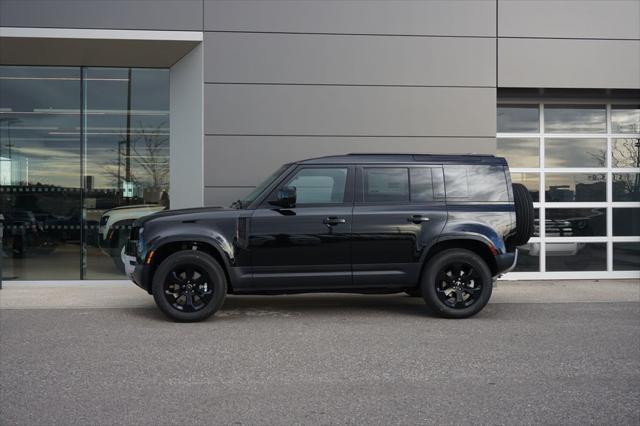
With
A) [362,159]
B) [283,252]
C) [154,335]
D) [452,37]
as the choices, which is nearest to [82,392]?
[154,335]

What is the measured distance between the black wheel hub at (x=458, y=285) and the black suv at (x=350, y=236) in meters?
0.01

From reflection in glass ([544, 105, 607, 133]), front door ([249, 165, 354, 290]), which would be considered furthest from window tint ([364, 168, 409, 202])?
reflection in glass ([544, 105, 607, 133])

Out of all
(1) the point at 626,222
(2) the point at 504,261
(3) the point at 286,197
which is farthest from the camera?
(1) the point at 626,222

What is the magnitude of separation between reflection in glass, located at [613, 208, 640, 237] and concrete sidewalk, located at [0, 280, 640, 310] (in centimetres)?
105

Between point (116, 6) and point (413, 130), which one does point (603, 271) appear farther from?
point (116, 6)

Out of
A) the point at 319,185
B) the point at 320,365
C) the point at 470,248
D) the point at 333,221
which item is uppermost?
the point at 319,185

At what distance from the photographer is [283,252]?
7441 mm

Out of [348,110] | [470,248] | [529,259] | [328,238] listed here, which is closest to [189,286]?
[328,238]

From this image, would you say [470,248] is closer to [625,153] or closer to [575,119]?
[575,119]

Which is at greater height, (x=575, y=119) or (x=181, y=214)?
(x=575, y=119)

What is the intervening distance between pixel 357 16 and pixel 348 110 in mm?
1646

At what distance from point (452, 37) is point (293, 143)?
3.36 meters

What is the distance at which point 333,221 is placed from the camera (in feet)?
24.7

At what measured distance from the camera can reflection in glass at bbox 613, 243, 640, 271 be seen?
11.5m
